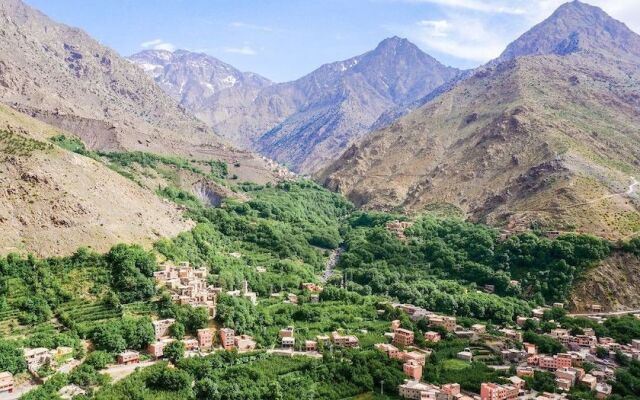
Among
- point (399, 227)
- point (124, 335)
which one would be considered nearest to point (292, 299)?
point (124, 335)

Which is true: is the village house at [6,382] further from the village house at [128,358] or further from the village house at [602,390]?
the village house at [602,390]

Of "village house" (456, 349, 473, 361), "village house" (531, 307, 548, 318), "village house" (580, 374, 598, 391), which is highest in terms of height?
"village house" (531, 307, 548, 318)

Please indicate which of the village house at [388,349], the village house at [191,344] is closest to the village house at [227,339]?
the village house at [191,344]

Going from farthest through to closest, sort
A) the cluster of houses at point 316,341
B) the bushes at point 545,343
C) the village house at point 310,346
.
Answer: the bushes at point 545,343 → the cluster of houses at point 316,341 → the village house at point 310,346

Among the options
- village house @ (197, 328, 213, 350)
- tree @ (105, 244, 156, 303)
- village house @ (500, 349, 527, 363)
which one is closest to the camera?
village house @ (197, 328, 213, 350)

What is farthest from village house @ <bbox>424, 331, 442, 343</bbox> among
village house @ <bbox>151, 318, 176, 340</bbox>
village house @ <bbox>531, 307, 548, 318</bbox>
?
village house @ <bbox>151, 318, 176, 340</bbox>

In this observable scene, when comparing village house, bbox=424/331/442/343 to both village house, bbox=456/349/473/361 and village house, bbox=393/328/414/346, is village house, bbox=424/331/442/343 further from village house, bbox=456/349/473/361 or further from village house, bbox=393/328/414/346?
village house, bbox=456/349/473/361
